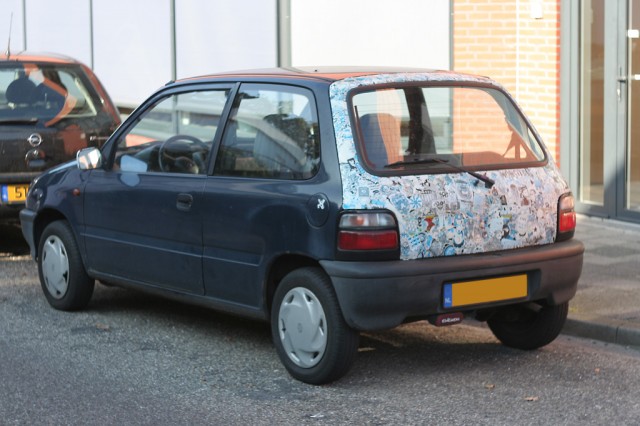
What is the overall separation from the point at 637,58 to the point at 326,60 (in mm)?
3875

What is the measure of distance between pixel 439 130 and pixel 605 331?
1716mm

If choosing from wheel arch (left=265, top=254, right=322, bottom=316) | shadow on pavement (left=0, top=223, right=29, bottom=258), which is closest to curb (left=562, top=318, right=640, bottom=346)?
wheel arch (left=265, top=254, right=322, bottom=316)

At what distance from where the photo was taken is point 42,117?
10.0 meters

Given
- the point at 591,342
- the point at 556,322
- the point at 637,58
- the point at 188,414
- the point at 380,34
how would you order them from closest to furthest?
the point at 188,414, the point at 556,322, the point at 591,342, the point at 637,58, the point at 380,34

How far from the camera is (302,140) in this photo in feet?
20.7

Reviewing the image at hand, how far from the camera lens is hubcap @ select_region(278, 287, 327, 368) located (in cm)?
613

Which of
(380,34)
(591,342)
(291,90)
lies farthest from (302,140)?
(380,34)

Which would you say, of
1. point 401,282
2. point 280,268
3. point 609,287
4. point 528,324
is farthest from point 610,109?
point 401,282

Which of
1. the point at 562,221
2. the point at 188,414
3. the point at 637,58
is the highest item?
the point at 637,58

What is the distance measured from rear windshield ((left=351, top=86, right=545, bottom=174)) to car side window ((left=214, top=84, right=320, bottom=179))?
294 millimetres

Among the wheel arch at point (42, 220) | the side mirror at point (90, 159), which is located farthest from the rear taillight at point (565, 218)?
the wheel arch at point (42, 220)

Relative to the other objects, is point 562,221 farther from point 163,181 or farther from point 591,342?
point 163,181

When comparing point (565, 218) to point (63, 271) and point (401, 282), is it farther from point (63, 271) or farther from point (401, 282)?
point (63, 271)

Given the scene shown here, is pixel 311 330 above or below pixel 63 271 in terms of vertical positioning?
below
